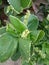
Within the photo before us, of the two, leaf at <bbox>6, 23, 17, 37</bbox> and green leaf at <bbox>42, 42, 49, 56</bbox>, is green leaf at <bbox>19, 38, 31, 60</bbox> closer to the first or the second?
leaf at <bbox>6, 23, 17, 37</bbox>

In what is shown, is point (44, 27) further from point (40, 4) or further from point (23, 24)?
point (23, 24)

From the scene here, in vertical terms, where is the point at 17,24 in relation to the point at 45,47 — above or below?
above

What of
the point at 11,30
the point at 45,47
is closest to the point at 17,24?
the point at 11,30

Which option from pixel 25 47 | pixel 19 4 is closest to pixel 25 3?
pixel 19 4

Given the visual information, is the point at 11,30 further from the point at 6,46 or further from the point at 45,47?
the point at 45,47

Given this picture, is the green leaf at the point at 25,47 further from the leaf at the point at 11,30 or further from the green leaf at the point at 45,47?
the green leaf at the point at 45,47

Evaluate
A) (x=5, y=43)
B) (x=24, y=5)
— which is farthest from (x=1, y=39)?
(x=24, y=5)

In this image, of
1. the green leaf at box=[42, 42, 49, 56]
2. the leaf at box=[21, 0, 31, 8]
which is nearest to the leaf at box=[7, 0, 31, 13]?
the leaf at box=[21, 0, 31, 8]

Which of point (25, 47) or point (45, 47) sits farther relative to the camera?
point (45, 47)
